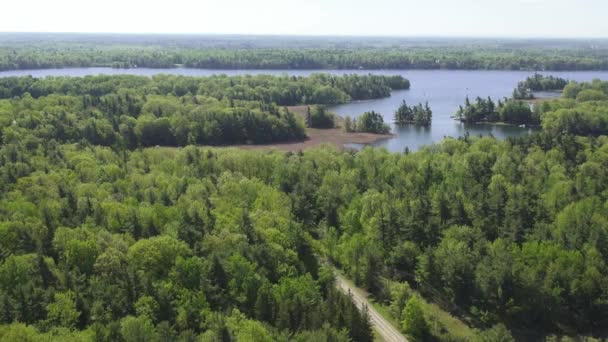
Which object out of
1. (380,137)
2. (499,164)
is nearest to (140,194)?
(499,164)

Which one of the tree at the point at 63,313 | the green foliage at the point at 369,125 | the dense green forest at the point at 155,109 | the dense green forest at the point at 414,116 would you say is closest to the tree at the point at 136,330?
the tree at the point at 63,313

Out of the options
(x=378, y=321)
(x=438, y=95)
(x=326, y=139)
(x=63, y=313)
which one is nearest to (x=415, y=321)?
(x=378, y=321)

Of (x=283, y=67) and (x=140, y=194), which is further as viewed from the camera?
(x=283, y=67)

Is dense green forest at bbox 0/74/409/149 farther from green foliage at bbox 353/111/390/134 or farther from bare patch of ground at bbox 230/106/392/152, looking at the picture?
green foliage at bbox 353/111/390/134

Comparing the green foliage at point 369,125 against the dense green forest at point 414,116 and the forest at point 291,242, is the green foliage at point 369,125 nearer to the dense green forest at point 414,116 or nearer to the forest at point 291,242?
the dense green forest at point 414,116

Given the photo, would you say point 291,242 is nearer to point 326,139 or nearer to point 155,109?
point 326,139

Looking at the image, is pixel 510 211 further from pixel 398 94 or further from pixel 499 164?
pixel 398 94
